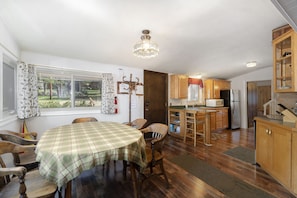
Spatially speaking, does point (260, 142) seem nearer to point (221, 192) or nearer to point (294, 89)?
point (294, 89)

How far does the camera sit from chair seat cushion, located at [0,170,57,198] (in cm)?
114

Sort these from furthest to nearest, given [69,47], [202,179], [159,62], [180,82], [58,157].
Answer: [180,82]
[159,62]
[69,47]
[202,179]
[58,157]

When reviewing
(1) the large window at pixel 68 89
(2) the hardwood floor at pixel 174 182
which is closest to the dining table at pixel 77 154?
(2) the hardwood floor at pixel 174 182

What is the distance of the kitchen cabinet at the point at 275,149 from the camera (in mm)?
1844

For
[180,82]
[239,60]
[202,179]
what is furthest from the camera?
[180,82]

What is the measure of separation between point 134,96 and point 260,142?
2.95 metres

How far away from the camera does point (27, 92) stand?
260cm

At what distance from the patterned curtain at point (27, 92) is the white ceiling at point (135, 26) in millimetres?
423

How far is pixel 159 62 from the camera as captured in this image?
3.74 metres

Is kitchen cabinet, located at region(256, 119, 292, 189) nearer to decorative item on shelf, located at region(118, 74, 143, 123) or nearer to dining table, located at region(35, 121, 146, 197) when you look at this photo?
dining table, located at region(35, 121, 146, 197)

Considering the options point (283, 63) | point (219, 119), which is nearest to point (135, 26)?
point (283, 63)

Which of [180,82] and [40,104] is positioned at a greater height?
[180,82]

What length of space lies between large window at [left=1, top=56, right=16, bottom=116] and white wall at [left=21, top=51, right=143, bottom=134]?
33cm

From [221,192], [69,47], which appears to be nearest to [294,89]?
[221,192]
